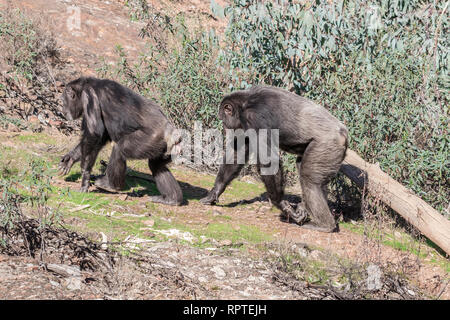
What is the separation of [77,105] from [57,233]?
3315mm

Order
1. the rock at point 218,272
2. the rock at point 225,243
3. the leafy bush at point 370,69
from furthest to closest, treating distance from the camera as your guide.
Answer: the leafy bush at point 370,69 → the rock at point 225,243 → the rock at point 218,272

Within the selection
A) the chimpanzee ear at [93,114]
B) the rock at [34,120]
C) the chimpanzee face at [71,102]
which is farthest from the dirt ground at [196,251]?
the chimpanzee face at [71,102]

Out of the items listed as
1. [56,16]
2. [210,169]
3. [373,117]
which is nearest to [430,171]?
[373,117]

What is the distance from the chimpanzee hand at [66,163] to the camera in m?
8.38

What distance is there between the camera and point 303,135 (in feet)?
24.7

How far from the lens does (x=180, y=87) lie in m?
10.5

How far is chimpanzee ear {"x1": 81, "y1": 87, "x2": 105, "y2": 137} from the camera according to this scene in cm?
797

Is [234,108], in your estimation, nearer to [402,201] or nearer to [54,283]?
[402,201]

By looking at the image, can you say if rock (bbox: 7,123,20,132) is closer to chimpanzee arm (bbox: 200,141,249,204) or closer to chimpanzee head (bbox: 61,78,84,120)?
chimpanzee head (bbox: 61,78,84,120)

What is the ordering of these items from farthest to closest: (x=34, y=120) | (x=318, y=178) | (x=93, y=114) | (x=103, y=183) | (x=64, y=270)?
(x=34, y=120)
(x=103, y=183)
(x=93, y=114)
(x=318, y=178)
(x=64, y=270)

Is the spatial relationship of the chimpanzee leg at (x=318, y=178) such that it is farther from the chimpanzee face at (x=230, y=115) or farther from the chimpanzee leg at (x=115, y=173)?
the chimpanzee leg at (x=115, y=173)

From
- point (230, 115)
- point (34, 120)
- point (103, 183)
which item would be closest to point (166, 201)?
point (103, 183)

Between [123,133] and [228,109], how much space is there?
5.28ft

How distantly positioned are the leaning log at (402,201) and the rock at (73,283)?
4039 mm
